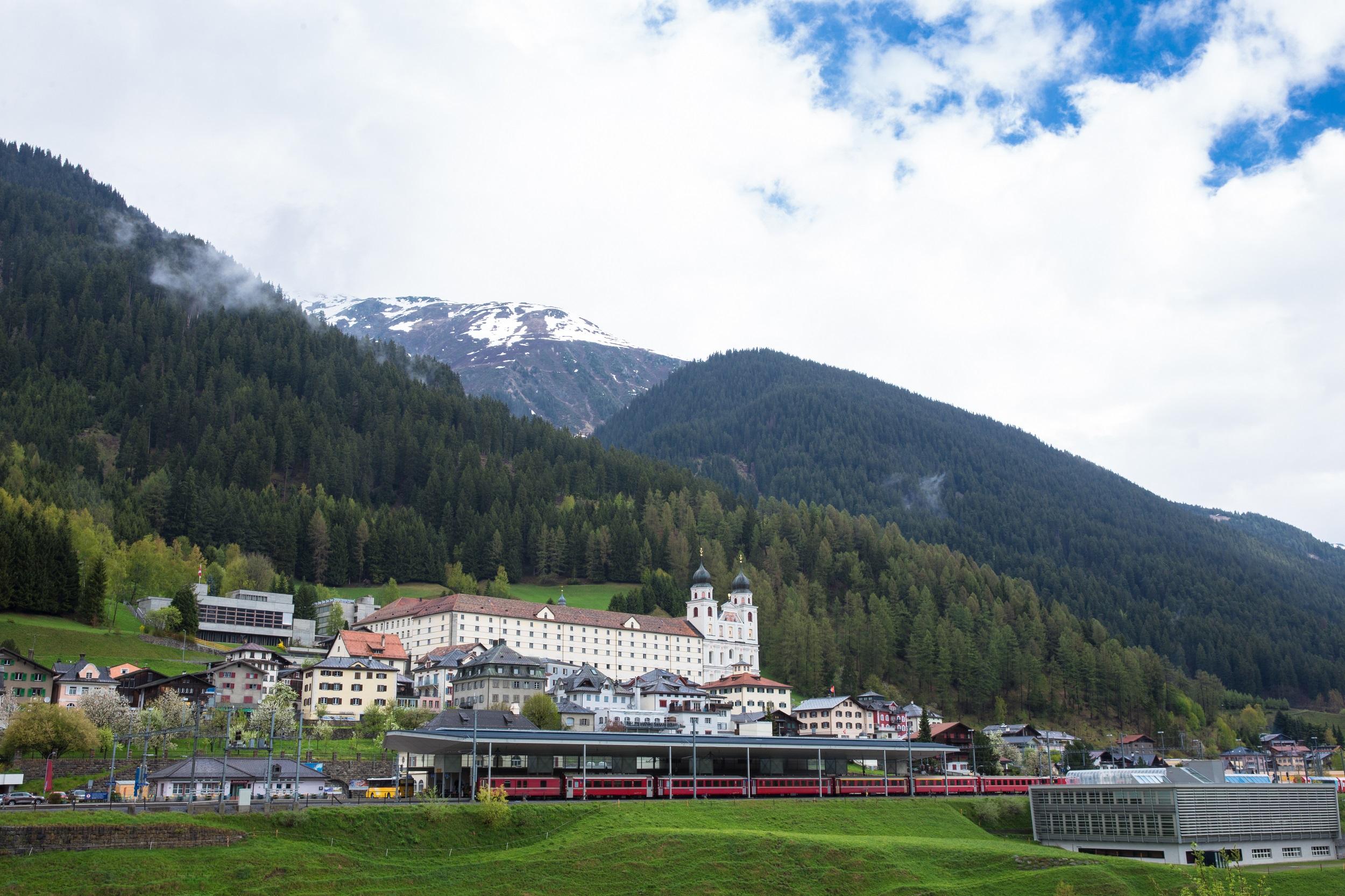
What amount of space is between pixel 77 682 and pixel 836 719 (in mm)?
78728

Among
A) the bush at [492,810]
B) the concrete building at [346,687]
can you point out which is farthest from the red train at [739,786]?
the concrete building at [346,687]

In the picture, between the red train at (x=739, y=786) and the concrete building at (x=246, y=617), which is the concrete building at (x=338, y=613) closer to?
the concrete building at (x=246, y=617)

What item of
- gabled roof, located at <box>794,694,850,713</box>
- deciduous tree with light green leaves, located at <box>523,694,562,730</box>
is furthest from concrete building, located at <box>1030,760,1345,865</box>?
gabled roof, located at <box>794,694,850,713</box>

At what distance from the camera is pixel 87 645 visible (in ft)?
367

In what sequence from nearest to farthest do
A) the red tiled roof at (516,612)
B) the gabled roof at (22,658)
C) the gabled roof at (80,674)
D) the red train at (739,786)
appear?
1. the red train at (739,786)
2. the gabled roof at (22,658)
3. the gabled roof at (80,674)
4. the red tiled roof at (516,612)

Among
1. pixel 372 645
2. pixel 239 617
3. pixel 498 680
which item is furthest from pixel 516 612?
pixel 239 617

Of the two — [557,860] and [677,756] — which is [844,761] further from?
[557,860]

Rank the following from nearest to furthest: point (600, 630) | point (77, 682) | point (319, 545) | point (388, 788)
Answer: point (388, 788) → point (77, 682) → point (600, 630) → point (319, 545)

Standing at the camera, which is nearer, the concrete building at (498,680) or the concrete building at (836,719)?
the concrete building at (498,680)

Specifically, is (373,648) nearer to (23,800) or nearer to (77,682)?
(77,682)

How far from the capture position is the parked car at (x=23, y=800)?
193 ft

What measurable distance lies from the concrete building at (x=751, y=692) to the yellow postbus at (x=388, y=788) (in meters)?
64.3

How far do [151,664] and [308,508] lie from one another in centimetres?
7243

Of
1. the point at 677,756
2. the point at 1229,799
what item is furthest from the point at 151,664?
the point at 1229,799
